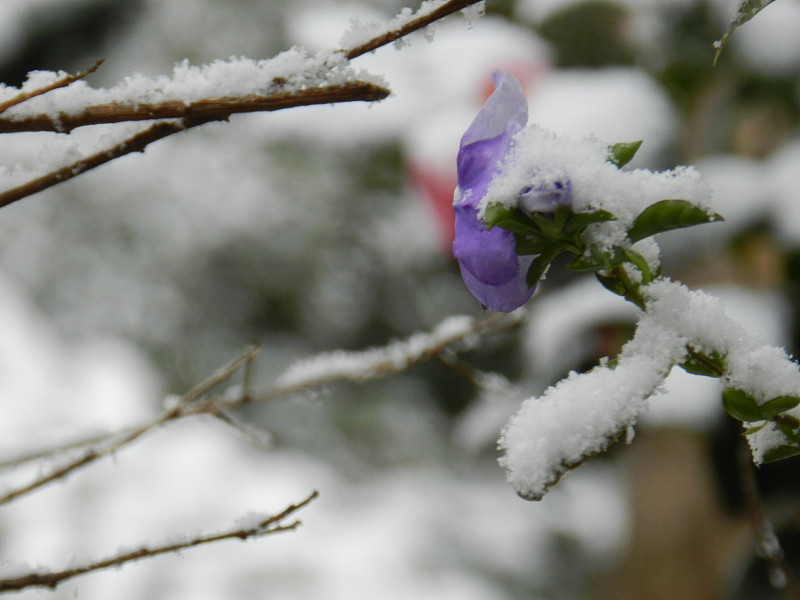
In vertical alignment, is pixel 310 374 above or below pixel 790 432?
below

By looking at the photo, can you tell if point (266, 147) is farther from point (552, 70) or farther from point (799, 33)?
point (799, 33)

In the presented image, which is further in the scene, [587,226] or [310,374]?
[310,374]

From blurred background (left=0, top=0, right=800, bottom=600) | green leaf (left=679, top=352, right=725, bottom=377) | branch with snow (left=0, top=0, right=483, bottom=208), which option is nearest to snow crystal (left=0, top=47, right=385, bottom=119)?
branch with snow (left=0, top=0, right=483, bottom=208)

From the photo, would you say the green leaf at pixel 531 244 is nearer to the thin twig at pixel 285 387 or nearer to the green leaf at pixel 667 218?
the green leaf at pixel 667 218

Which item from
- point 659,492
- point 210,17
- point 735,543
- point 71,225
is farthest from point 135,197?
point 735,543

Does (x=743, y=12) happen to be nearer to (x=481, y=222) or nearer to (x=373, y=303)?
(x=481, y=222)

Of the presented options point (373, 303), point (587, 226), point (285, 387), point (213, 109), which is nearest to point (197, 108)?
point (213, 109)

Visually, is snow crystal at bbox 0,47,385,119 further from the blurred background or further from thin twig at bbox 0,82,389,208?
the blurred background
